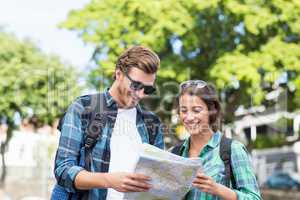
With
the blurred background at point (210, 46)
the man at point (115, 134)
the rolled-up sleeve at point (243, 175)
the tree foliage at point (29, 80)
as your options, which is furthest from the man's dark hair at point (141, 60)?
the tree foliage at point (29, 80)

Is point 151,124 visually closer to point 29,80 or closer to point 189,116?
point 189,116

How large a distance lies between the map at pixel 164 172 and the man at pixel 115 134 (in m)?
0.18

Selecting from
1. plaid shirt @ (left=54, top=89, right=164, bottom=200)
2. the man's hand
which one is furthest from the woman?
plaid shirt @ (left=54, top=89, right=164, bottom=200)

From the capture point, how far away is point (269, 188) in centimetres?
3111

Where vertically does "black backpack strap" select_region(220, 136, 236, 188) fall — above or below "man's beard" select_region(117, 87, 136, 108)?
below

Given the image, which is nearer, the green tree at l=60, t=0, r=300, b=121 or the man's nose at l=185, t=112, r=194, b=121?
the man's nose at l=185, t=112, r=194, b=121

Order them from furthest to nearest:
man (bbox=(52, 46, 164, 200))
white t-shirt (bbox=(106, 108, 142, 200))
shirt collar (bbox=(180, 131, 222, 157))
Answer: shirt collar (bbox=(180, 131, 222, 157)) → white t-shirt (bbox=(106, 108, 142, 200)) → man (bbox=(52, 46, 164, 200))

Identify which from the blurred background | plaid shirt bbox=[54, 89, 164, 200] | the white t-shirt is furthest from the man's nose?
the blurred background

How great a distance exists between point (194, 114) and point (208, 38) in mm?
15059

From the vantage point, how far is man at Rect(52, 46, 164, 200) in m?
2.66

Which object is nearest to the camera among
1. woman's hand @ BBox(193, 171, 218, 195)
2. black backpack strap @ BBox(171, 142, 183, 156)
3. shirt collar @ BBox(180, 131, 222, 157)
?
woman's hand @ BBox(193, 171, 218, 195)

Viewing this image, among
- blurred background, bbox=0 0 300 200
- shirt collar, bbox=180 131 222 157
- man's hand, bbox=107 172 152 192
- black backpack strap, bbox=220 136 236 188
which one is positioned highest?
blurred background, bbox=0 0 300 200

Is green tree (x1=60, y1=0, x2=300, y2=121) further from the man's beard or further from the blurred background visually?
the man's beard

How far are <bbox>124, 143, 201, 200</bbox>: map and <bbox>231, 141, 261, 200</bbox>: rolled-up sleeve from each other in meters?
0.26
